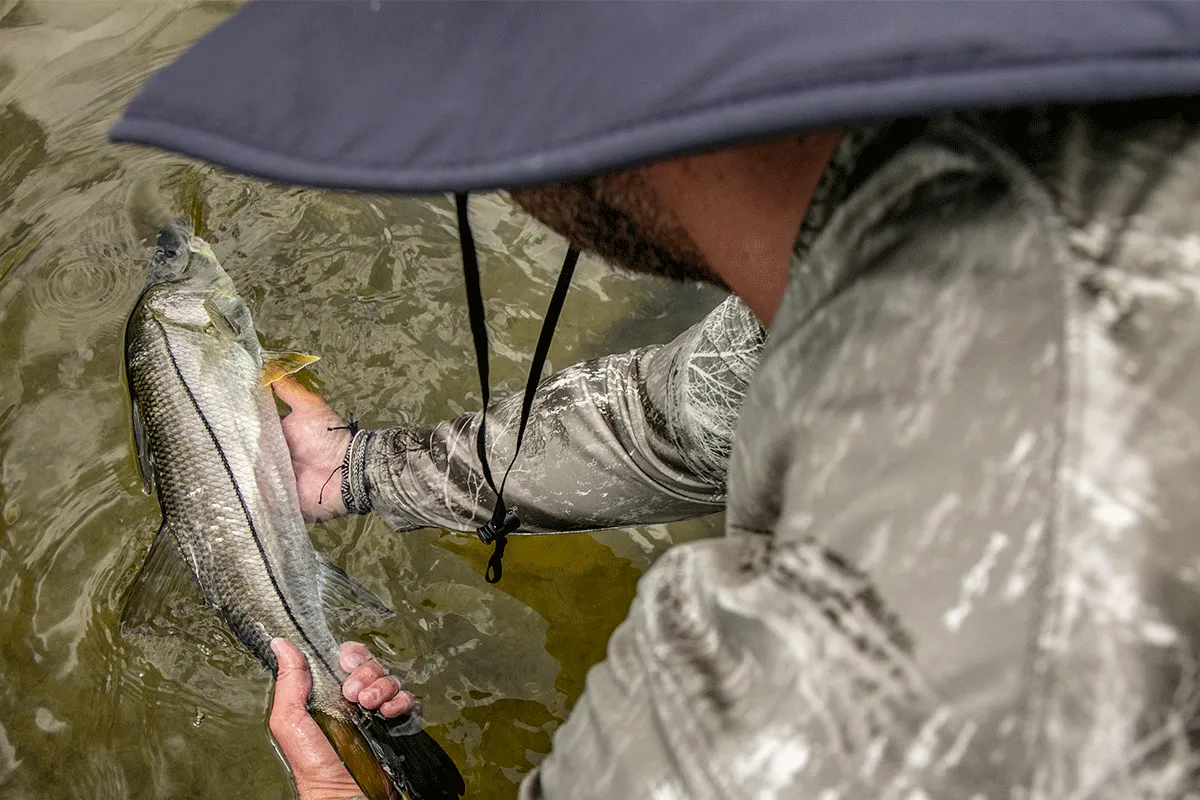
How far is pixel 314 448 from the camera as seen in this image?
2.51m

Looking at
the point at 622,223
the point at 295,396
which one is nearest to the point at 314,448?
the point at 295,396

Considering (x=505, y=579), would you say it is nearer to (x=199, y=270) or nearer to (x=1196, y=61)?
(x=199, y=270)

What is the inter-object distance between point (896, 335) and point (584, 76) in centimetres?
32

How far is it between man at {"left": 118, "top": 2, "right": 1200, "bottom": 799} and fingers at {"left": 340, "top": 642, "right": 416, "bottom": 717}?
55.6 inches

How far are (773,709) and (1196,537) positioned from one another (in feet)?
1.04

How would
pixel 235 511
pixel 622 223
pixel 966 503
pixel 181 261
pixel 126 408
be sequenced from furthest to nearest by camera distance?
pixel 126 408
pixel 181 261
pixel 235 511
pixel 622 223
pixel 966 503

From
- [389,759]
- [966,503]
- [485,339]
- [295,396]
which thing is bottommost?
[389,759]

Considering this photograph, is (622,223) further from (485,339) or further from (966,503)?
(966,503)

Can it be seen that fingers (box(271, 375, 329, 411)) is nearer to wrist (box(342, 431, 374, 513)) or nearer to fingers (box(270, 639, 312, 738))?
wrist (box(342, 431, 374, 513))

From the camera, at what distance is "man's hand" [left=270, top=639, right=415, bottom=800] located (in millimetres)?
2020

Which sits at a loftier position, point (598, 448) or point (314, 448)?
point (598, 448)

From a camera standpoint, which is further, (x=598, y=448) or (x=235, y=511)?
(x=235, y=511)

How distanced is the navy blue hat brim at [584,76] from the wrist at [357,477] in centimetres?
159

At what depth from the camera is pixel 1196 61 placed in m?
0.55
